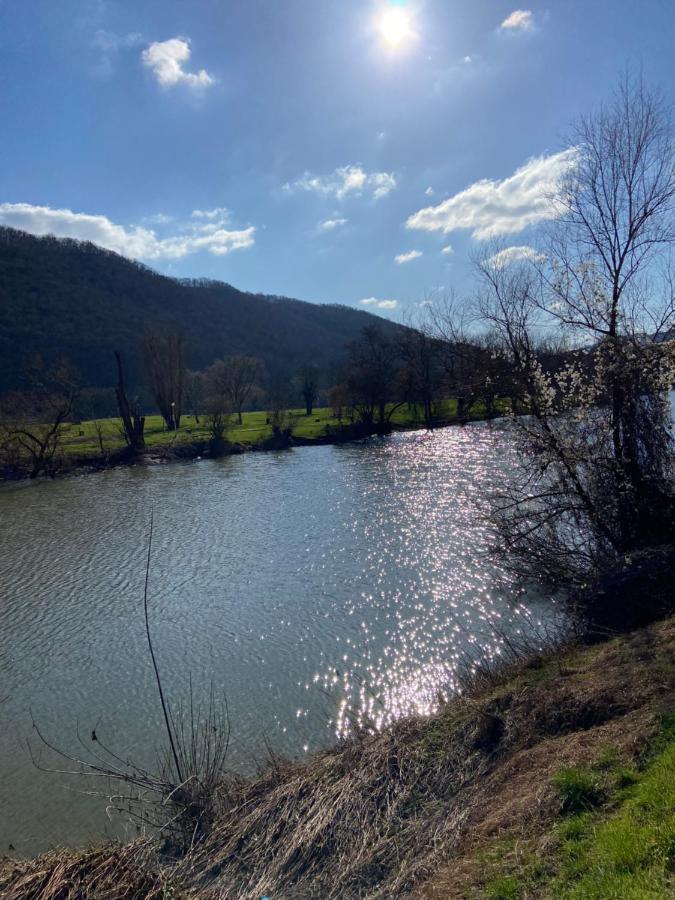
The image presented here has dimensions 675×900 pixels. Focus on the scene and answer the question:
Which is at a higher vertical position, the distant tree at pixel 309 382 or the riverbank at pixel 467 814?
the distant tree at pixel 309 382

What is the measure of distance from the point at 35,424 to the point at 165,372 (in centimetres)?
2014

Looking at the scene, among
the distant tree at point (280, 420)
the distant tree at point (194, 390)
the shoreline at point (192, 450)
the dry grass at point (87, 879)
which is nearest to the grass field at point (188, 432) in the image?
the shoreline at point (192, 450)

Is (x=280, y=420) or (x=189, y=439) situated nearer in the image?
(x=189, y=439)

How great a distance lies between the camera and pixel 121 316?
98000 mm

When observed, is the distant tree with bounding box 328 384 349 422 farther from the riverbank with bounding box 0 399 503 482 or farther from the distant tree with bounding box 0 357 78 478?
the distant tree with bounding box 0 357 78 478

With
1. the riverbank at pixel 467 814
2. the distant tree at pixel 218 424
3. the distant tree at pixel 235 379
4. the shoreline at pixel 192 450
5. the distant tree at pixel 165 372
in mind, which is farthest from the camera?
the distant tree at pixel 235 379

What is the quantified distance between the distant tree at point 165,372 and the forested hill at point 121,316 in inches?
328

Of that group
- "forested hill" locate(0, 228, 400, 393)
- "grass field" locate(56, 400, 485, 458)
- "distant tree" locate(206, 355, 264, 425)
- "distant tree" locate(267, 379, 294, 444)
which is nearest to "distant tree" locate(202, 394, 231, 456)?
"grass field" locate(56, 400, 485, 458)

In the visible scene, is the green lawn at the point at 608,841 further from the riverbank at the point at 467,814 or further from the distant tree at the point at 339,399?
the distant tree at the point at 339,399

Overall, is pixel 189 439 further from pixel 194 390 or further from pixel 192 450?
pixel 194 390

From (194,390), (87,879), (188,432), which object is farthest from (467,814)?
(194,390)

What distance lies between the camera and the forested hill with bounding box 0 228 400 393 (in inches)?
3250

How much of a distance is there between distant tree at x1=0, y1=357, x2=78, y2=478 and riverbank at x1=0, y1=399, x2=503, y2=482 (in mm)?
792

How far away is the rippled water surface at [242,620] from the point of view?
7809 mm
